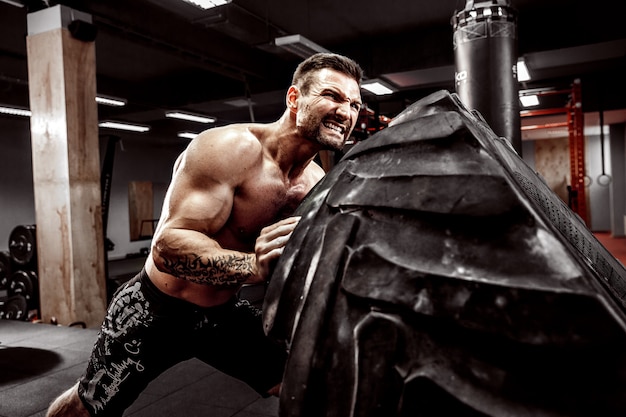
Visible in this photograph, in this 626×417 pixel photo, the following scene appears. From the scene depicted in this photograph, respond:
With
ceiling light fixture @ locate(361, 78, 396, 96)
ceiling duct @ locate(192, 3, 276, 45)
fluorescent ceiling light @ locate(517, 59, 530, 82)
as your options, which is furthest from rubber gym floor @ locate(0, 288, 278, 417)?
fluorescent ceiling light @ locate(517, 59, 530, 82)

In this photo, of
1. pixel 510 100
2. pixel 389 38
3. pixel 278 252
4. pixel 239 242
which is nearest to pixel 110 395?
pixel 239 242

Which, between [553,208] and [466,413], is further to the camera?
[553,208]

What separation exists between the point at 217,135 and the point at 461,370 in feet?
3.58

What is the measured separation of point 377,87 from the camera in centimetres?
648

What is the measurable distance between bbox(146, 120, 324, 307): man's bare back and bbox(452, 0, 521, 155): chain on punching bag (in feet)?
3.55

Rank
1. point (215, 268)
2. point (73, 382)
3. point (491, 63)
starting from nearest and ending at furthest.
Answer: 1. point (215, 268)
2. point (491, 63)
3. point (73, 382)

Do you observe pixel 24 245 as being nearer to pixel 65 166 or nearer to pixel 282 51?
pixel 65 166

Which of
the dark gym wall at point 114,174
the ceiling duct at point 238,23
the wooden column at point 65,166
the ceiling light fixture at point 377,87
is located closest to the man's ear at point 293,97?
the wooden column at point 65,166

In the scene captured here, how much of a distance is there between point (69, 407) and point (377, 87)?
5.68 metres

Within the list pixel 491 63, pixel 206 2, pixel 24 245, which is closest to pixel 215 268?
pixel 491 63

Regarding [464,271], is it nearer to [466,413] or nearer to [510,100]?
[466,413]

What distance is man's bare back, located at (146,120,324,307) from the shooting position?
1.26m

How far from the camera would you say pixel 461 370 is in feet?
1.35

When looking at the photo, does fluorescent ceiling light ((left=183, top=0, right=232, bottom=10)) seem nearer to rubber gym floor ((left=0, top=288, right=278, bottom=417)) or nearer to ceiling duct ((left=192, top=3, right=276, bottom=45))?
ceiling duct ((left=192, top=3, right=276, bottom=45))
